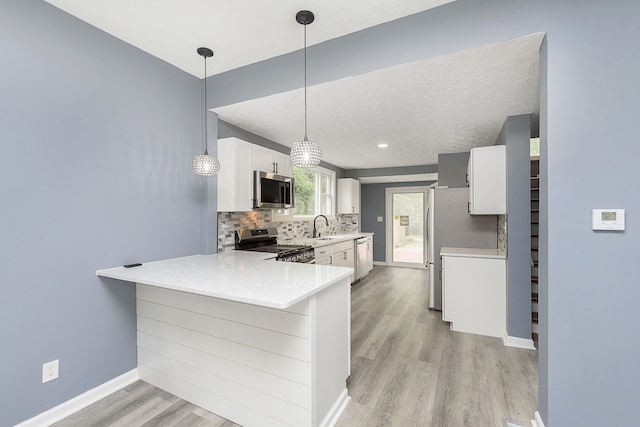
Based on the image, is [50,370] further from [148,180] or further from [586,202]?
[586,202]

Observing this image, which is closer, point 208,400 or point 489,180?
point 208,400

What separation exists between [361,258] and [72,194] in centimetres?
472

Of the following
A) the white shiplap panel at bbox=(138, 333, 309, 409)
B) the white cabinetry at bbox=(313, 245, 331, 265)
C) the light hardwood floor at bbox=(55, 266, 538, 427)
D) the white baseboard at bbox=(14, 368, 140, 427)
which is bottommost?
the light hardwood floor at bbox=(55, 266, 538, 427)

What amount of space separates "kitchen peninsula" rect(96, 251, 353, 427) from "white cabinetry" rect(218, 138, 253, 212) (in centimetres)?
84

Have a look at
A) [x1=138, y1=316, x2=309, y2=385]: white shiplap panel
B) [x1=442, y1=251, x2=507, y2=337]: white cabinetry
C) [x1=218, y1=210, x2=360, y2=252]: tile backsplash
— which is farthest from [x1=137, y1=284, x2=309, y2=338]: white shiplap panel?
[x1=442, y1=251, x2=507, y2=337]: white cabinetry

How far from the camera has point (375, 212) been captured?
24.4ft

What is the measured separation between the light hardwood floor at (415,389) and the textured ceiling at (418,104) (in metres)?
2.39

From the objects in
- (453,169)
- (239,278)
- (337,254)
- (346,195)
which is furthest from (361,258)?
(239,278)

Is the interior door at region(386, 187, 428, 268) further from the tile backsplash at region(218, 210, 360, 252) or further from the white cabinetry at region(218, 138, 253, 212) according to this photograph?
the white cabinetry at region(218, 138, 253, 212)

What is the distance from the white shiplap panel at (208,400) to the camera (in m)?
1.74

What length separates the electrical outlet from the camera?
178 cm

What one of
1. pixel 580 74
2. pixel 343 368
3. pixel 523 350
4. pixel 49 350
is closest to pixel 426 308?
pixel 523 350

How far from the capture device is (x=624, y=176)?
4.73 feet

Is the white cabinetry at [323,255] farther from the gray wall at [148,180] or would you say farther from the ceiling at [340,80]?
the gray wall at [148,180]
